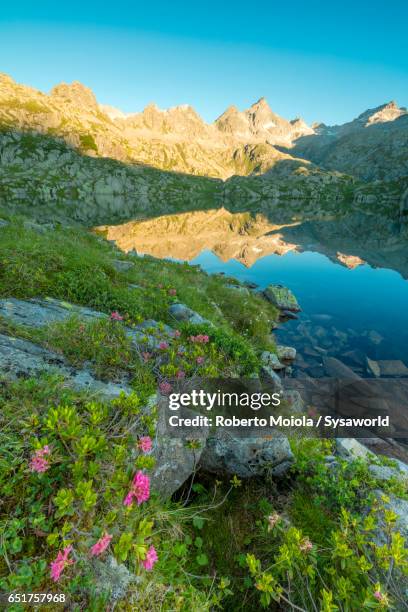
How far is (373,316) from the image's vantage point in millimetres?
24750

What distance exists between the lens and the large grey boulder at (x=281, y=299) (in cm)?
2525

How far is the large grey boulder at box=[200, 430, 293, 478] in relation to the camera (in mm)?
5359

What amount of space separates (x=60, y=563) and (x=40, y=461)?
37.0 inches

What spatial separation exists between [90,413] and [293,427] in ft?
20.3

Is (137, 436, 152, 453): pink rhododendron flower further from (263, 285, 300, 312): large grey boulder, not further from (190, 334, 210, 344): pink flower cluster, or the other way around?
(263, 285, 300, 312): large grey boulder

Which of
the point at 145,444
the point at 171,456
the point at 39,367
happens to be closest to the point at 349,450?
the point at 171,456

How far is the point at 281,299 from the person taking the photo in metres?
25.6

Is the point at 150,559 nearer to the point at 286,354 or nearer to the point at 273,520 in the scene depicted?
the point at 273,520

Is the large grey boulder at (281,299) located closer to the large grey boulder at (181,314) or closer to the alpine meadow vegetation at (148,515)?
the large grey boulder at (181,314)

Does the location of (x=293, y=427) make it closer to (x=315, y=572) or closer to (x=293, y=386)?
(x=315, y=572)

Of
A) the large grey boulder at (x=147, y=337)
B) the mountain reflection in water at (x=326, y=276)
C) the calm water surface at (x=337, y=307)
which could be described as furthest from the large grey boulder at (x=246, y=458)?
the calm water surface at (x=337, y=307)

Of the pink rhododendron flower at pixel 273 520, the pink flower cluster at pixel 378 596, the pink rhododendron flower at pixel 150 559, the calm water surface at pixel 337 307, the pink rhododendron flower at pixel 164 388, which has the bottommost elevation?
the calm water surface at pixel 337 307

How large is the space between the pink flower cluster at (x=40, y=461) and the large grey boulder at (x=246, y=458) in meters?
3.17

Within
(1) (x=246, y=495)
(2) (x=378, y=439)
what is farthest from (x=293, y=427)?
(2) (x=378, y=439)
